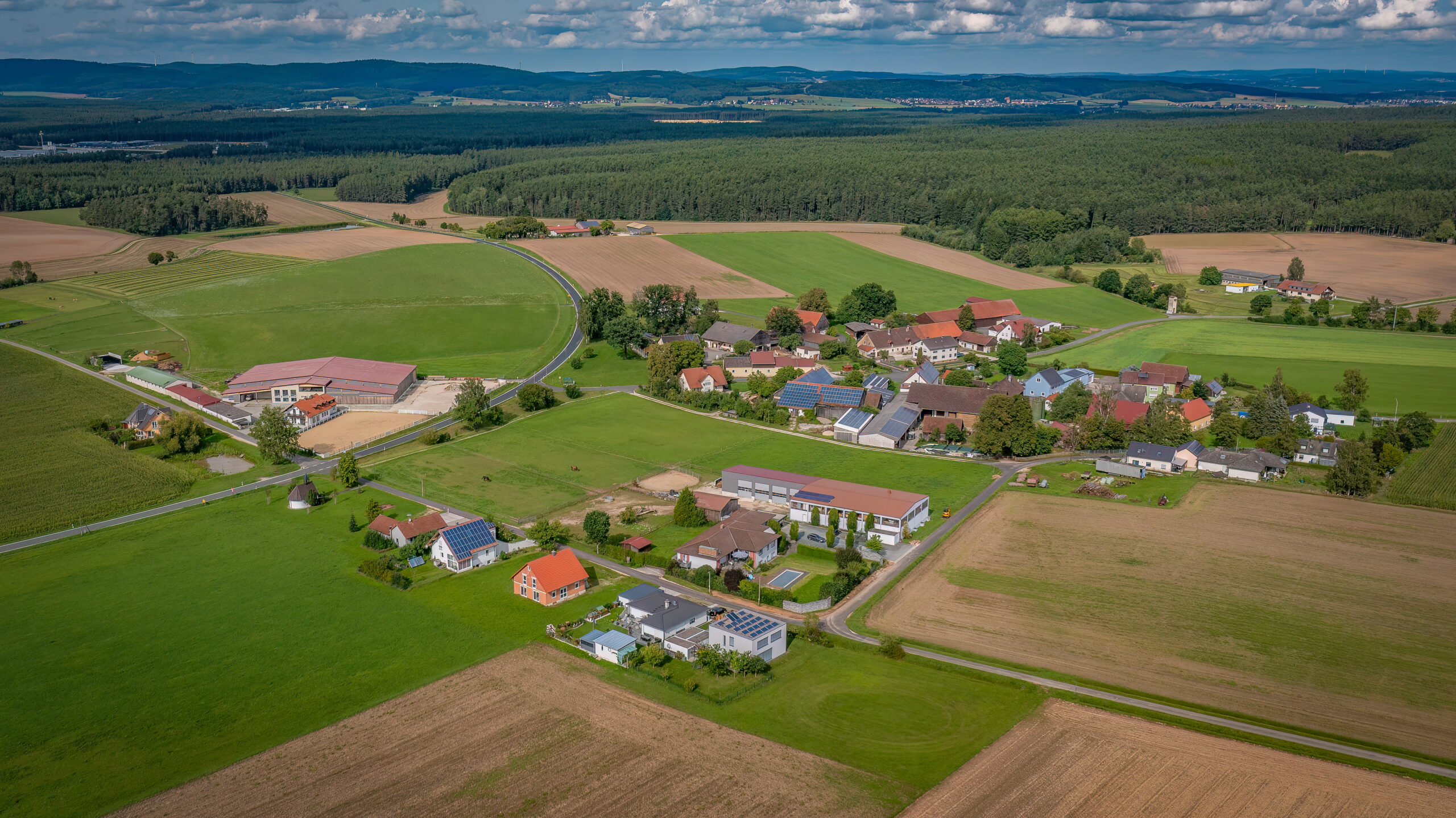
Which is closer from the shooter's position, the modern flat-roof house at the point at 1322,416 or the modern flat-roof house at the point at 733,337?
the modern flat-roof house at the point at 1322,416

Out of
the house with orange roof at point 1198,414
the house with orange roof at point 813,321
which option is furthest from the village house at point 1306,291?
the house with orange roof at point 813,321

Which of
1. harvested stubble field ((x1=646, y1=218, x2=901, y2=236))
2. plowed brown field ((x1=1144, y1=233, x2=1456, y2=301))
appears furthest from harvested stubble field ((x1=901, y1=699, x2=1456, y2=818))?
harvested stubble field ((x1=646, y1=218, x2=901, y2=236))

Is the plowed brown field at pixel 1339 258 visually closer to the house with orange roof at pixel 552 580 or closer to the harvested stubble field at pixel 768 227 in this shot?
the harvested stubble field at pixel 768 227

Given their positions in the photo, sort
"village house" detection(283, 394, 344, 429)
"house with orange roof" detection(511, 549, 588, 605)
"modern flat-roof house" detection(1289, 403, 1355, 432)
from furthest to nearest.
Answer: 1. "village house" detection(283, 394, 344, 429)
2. "modern flat-roof house" detection(1289, 403, 1355, 432)
3. "house with orange roof" detection(511, 549, 588, 605)

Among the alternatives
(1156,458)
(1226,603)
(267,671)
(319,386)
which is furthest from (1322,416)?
(319,386)

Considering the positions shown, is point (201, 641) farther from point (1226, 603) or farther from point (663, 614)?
point (1226, 603)

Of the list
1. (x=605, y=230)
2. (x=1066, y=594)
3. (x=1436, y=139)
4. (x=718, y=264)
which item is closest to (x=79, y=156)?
(x=605, y=230)

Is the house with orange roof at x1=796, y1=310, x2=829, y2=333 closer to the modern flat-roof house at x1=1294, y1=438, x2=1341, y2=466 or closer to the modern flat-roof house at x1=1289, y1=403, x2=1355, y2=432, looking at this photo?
the modern flat-roof house at x1=1289, y1=403, x2=1355, y2=432
